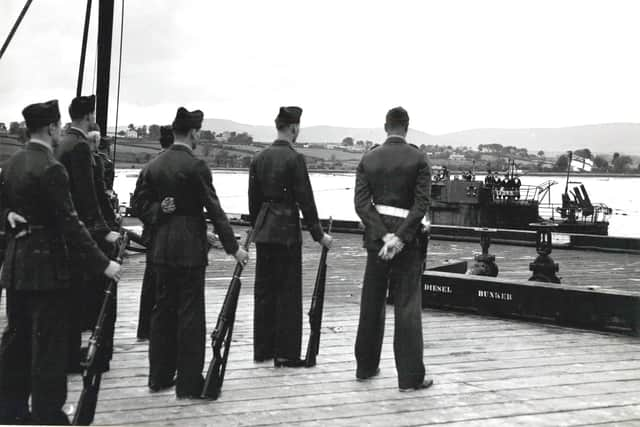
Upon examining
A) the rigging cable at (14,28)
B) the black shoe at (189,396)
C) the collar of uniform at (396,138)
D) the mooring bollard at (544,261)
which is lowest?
the black shoe at (189,396)

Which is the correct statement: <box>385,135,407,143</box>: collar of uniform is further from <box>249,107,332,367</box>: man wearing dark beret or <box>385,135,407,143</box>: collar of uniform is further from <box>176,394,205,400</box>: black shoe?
<box>176,394,205,400</box>: black shoe

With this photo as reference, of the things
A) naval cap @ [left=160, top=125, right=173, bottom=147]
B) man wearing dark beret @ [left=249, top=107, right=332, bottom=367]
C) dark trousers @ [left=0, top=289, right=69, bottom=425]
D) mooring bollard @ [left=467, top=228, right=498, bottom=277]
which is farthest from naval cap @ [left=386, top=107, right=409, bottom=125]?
mooring bollard @ [left=467, top=228, right=498, bottom=277]

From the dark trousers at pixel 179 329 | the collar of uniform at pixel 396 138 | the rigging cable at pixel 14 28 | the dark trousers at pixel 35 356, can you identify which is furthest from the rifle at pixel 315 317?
the rigging cable at pixel 14 28

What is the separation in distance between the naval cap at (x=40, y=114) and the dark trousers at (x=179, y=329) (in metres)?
1.23

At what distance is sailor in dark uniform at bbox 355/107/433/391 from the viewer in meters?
4.84

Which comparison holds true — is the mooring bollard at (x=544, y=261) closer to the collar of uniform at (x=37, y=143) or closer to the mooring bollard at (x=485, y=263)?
the mooring bollard at (x=485, y=263)

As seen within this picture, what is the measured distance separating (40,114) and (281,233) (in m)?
2.07

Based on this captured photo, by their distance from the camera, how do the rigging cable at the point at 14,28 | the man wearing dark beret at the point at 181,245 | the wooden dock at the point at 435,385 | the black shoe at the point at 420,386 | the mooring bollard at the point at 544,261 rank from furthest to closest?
the mooring bollard at the point at 544,261, the black shoe at the point at 420,386, the man wearing dark beret at the point at 181,245, the rigging cable at the point at 14,28, the wooden dock at the point at 435,385

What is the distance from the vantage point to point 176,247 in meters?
4.61

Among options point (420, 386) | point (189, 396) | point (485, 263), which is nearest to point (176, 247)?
point (189, 396)

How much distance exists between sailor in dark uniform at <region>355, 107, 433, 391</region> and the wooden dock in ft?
0.67

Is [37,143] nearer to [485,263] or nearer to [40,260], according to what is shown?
[40,260]

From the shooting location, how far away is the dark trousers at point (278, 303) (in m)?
5.41

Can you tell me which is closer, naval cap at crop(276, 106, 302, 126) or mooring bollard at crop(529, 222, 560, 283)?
naval cap at crop(276, 106, 302, 126)
